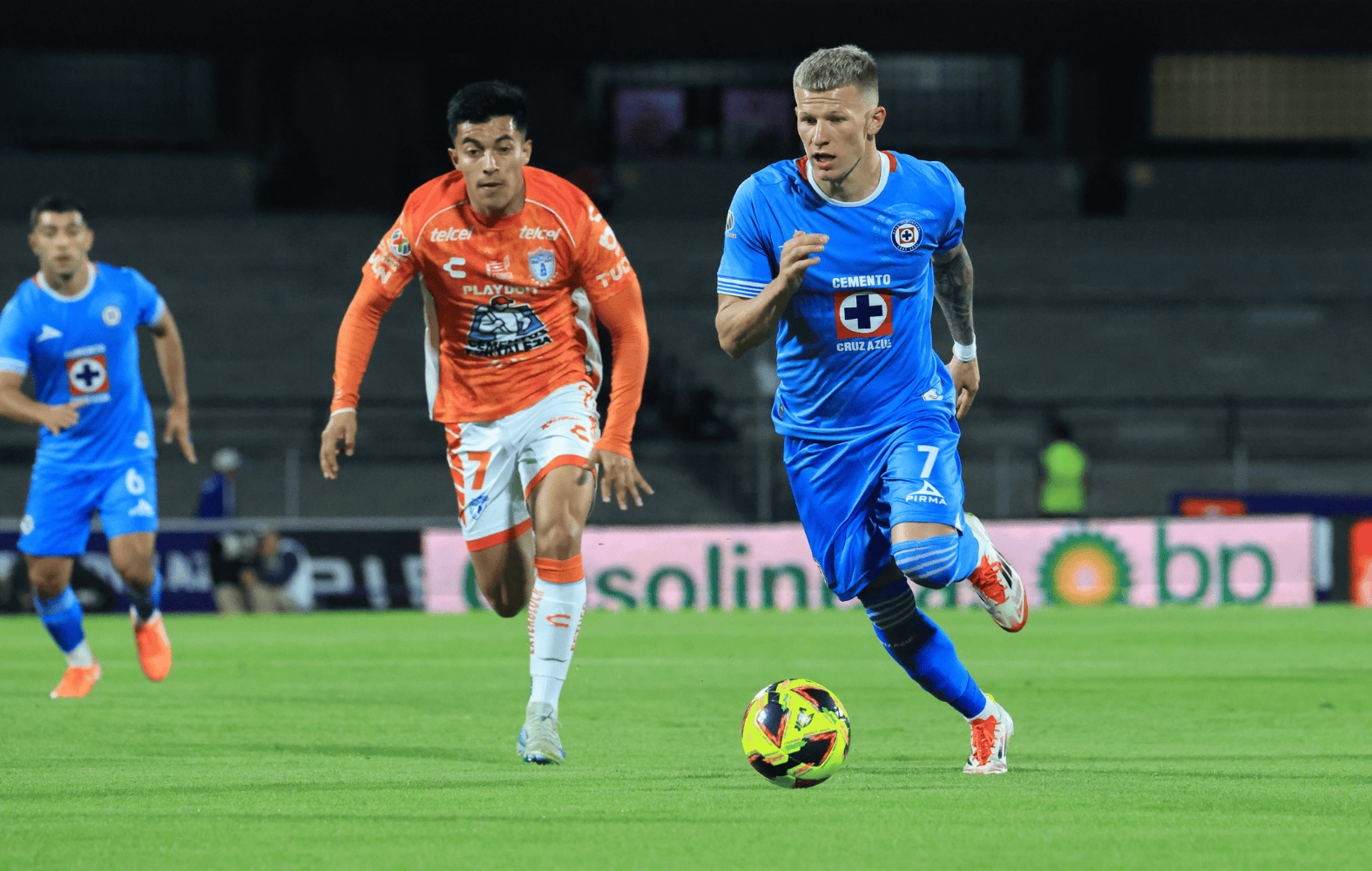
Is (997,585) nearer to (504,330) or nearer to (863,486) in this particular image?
(863,486)

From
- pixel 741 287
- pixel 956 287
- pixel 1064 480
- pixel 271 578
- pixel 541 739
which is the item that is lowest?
pixel 271 578

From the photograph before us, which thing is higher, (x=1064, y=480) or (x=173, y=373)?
(x=173, y=373)

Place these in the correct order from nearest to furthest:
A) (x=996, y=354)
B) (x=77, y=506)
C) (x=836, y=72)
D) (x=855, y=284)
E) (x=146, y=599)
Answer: (x=836, y=72), (x=855, y=284), (x=77, y=506), (x=146, y=599), (x=996, y=354)

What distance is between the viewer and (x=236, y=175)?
30.3 m

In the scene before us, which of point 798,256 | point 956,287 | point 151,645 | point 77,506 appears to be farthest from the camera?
point 151,645

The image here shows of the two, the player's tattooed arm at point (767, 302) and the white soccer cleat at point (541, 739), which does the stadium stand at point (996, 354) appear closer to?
the white soccer cleat at point (541, 739)

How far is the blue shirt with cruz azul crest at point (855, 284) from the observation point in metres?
6.23

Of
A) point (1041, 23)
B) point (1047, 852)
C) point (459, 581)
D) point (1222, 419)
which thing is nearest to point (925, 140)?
point (1041, 23)

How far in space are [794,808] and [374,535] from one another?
13.3 metres

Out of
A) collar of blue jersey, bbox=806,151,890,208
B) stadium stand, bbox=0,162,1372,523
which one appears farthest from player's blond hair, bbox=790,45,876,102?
stadium stand, bbox=0,162,1372,523

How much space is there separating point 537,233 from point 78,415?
3898 millimetres

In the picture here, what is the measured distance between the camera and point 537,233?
7059 mm

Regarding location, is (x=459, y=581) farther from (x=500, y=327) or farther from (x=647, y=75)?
(x=647, y=75)

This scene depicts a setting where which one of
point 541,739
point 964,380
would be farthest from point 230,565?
point 964,380
